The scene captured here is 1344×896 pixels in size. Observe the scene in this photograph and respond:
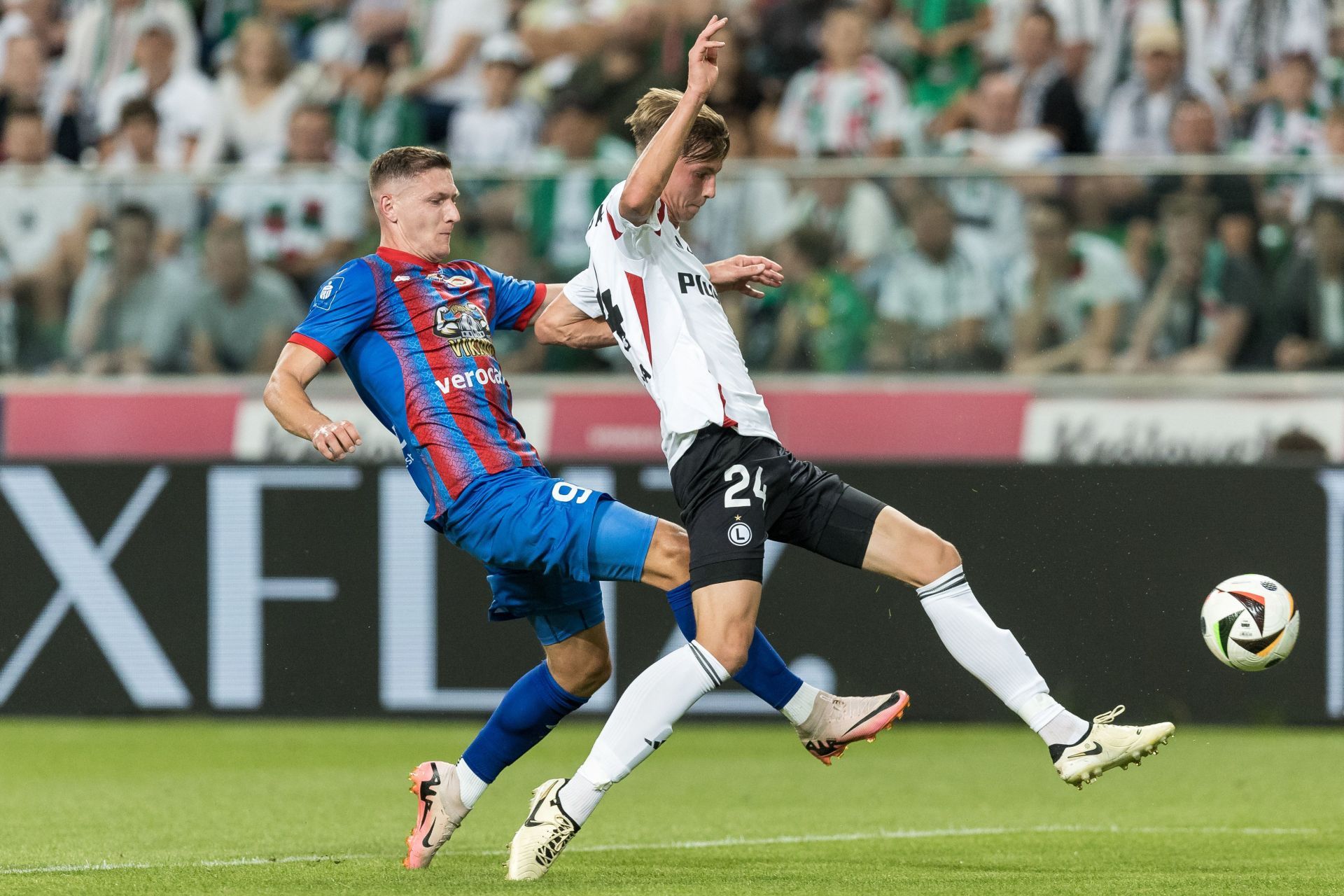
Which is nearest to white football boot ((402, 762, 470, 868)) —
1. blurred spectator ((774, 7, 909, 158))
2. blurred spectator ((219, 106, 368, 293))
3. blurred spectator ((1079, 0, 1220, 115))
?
blurred spectator ((219, 106, 368, 293))

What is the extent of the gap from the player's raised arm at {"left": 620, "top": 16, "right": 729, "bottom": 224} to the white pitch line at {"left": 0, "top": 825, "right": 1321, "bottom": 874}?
216 centimetres

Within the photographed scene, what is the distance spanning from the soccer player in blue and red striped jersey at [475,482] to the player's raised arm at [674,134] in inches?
30.0

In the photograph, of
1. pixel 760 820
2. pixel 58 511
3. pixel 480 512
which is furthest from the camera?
pixel 58 511

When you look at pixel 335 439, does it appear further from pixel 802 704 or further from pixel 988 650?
pixel 988 650

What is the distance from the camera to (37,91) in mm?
13156

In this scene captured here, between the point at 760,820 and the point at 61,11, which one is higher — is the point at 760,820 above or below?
below

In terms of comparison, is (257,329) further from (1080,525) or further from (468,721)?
(1080,525)

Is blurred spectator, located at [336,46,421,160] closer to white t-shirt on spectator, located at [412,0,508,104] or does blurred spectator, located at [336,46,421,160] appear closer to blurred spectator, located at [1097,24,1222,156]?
white t-shirt on spectator, located at [412,0,508,104]

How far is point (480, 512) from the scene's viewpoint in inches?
215

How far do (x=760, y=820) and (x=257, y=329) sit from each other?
15.8ft

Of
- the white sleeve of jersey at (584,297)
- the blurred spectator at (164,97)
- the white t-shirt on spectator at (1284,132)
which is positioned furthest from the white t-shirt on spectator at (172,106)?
the white sleeve of jersey at (584,297)

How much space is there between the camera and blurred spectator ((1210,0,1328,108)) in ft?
37.7

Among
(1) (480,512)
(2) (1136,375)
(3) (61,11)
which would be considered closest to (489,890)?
(1) (480,512)

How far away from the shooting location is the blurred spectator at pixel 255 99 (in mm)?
12570
